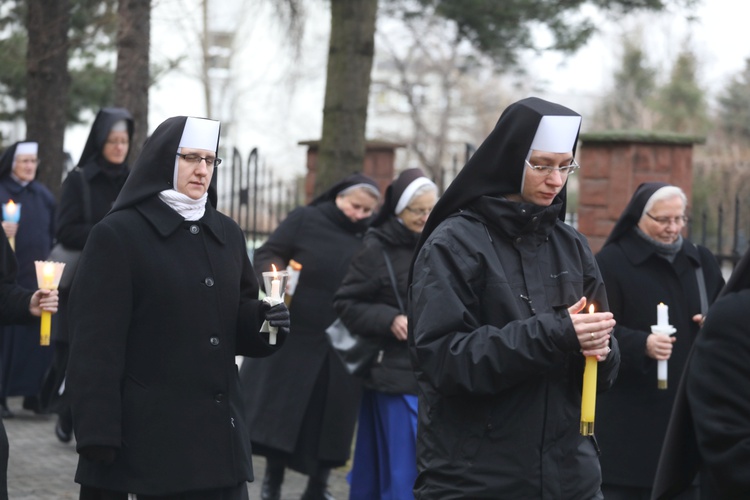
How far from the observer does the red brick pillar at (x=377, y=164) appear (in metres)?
12.5

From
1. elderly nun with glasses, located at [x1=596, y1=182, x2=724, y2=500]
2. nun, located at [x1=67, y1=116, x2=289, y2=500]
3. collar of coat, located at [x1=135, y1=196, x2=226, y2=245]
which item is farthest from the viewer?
elderly nun with glasses, located at [x1=596, y1=182, x2=724, y2=500]

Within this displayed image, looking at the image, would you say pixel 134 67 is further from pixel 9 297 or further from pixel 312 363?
pixel 9 297

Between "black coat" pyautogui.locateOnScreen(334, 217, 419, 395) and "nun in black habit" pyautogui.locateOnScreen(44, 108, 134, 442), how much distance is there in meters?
2.42

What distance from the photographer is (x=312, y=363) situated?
8.65 metres

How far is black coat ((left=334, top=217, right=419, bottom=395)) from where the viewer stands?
24.5ft

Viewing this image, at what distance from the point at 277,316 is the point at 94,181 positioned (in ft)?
15.4

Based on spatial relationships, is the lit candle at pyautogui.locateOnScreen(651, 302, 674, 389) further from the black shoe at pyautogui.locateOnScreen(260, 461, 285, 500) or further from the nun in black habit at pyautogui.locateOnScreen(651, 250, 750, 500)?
the black shoe at pyautogui.locateOnScreen(260, 461, 285, 500)

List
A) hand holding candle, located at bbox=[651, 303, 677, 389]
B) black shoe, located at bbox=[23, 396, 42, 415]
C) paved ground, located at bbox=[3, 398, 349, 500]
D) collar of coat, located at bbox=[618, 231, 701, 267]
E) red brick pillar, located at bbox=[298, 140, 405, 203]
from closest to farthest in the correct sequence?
hand holding candle, located at bbox=[651, 303, 677, 389] < collar of coat, located at bbox=[618, 231, 701, 267] < paved ground, located at bbox=[3, 398, 349, 500] < black shoe, located at bbox=[23, 396, 42, 415] < red brick pillar, located at bbox=[298, 140, 405, 203]

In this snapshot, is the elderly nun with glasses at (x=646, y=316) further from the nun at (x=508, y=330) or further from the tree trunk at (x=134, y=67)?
the tree trunk at (x=134, y=67)

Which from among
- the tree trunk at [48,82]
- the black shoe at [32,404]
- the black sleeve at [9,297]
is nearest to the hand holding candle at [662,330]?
the black sleeve at [9,297]

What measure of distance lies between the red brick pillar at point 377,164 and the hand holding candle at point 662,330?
6.13 metres

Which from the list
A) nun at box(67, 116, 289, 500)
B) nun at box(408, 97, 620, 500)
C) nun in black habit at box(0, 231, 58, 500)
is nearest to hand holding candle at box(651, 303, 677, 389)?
nun at box(408, 97, 620, 500)

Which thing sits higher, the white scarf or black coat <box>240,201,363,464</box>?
the white scarf

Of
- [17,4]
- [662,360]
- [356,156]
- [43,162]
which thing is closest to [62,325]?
[356,156]
